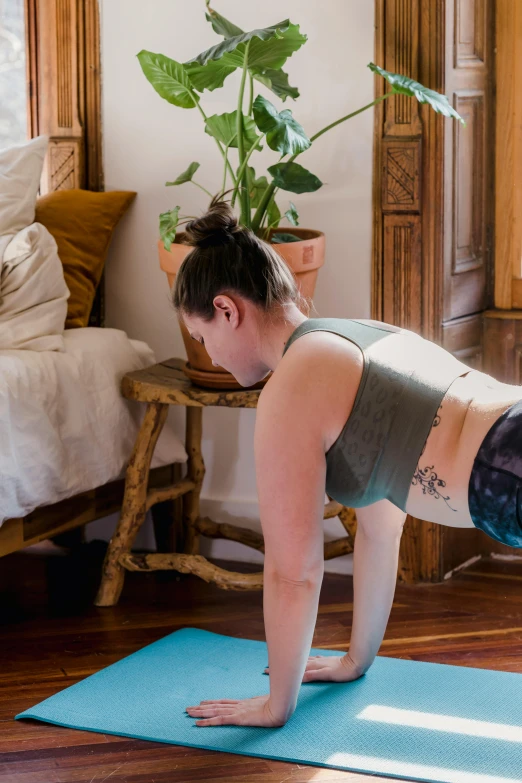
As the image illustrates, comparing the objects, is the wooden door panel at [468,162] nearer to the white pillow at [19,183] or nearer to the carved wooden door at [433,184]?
the carved wooden door at [433,184]

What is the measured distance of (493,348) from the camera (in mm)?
3064

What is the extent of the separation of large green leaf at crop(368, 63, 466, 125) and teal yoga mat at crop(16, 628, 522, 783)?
1299 mm

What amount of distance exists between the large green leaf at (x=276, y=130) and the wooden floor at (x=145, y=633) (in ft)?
3.82

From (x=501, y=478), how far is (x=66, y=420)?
140 centimetres

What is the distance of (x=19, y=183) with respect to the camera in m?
2.97

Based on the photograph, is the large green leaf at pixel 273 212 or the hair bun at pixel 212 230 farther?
the large green leaf at pixel 273 212

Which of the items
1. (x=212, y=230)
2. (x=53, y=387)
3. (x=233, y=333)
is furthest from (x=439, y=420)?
(x=53, y=387)

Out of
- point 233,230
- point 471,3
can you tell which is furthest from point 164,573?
point 471,3

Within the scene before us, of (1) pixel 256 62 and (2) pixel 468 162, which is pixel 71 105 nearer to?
(1) pixel 256 62

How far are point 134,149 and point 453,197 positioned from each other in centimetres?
99

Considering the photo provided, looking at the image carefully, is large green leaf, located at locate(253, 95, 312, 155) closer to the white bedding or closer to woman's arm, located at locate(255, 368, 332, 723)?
the white bedding

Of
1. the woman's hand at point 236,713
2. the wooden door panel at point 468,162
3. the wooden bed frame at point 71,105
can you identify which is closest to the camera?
the woman's hand at point 236,713

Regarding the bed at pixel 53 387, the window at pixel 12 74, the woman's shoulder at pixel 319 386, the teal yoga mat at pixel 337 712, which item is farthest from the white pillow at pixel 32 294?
the woman's shoulder at pixel 319 386

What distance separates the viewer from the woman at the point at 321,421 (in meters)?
1.67
